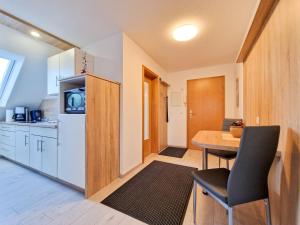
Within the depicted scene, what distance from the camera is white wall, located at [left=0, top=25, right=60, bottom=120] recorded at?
2.34 meters

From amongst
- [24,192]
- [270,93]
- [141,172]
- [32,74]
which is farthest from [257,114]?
[32,74]

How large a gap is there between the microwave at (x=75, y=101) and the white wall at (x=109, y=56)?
649 mm

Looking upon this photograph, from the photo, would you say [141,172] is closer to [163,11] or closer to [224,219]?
[224,219]

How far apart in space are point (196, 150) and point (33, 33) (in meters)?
4.45

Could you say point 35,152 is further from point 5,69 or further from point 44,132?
point 5,69

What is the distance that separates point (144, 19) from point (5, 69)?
10.1 feet

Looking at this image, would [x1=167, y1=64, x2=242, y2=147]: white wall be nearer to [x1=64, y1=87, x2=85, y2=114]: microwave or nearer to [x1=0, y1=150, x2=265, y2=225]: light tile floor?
[x1=0, y1=150, x2=265, y2=225]: light tile floor

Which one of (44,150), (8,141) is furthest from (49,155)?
(8,141)

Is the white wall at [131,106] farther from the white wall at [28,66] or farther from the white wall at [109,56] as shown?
the white wall at [28,66]

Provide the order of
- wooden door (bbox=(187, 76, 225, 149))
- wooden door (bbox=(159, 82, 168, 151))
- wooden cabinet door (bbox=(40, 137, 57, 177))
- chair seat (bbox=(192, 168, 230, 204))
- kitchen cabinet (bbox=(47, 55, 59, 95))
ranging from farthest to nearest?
wooden door (bbox=(159, 82, 168, 151)) → wooden door (bbox=(187, 76, 225, 149)) → kitchen cabinet (bbox=(47, 55, 59, 95)) → wooden cabinet door (bbox=(40, 137, 57, 177)) → chair seat (bbox=(192, 168, 230, 204))

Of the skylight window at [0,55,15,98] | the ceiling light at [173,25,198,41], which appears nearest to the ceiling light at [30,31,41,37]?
the skylight window at [0,55,15,98]

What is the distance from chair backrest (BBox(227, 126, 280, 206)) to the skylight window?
4025 millimetres

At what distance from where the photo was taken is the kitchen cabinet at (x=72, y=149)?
1.71 meters

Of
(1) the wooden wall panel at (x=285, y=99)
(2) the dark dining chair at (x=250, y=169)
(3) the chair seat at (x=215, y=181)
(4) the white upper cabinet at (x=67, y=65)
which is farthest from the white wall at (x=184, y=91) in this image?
(2) the dark dining chair at (x=250, y=169)
